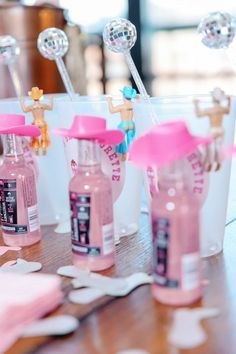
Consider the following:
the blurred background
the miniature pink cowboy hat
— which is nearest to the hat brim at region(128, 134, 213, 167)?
the miniature pink cowboy hat

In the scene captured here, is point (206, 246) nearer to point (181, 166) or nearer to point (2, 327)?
point (181, 166)

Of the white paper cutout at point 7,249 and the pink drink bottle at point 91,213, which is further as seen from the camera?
the white paper cutout at point 7,249

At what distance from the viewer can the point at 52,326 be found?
53 cm

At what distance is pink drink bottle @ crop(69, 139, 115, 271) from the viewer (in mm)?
654

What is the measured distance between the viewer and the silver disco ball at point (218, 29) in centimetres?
64

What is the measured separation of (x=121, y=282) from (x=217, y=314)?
14cm

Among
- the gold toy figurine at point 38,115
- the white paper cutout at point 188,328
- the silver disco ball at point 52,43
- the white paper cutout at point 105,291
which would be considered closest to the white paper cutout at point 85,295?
the white paper cutout at point 105,291

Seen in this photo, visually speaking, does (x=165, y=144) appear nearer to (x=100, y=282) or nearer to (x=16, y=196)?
(x=100, y=282)

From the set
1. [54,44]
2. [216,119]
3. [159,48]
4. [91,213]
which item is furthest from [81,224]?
[159,48]

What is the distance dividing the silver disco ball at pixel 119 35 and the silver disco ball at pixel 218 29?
141mm

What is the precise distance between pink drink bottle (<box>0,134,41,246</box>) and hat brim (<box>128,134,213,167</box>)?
0.85 feet

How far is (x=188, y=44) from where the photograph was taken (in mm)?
3566

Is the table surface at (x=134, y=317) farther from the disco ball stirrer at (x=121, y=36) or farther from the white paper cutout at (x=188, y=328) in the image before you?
the disco ball stirrer at (x=121, y=36)

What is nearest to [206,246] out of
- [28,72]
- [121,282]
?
[121,282]
